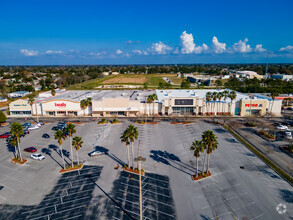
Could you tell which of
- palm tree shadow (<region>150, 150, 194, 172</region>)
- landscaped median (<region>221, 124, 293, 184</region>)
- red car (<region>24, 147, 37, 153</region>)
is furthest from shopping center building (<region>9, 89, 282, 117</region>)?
palm tree shadow (<region>150, 150, 194, 172</region>)

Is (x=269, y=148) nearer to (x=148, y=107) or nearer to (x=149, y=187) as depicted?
(x=149, y=187)

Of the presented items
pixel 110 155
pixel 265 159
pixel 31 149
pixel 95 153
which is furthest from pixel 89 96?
pixel 265 159

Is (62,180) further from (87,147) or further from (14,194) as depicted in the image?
(87,147)

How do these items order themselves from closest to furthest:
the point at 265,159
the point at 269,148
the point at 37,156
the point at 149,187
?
the point at 149,187, the point at 265,159, the point at 37,156, the point at 269,148

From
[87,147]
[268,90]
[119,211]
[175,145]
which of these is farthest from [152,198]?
[268,90]

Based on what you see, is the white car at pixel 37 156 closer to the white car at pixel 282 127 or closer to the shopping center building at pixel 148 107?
the shopping center building at pixel 148 107

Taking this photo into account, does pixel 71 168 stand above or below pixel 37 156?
below

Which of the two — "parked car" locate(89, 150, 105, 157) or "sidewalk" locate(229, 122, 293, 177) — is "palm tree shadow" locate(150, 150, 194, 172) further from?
"sidewalk" locate(229, 122, 293, 177)

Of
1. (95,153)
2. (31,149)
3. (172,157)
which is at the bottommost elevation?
(172,157)

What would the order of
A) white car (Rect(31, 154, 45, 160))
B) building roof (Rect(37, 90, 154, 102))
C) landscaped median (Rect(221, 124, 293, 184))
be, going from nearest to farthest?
1. landscaped median (Rect(221, 124, 293, 184))
2. white car (Rect(31, 154, 45, 160))
3. building roof (Rect(37, 90, 154, 102))

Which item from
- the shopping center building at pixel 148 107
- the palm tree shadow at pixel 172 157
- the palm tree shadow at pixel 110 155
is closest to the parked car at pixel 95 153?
the palm tree shadow at pixel 110 155
